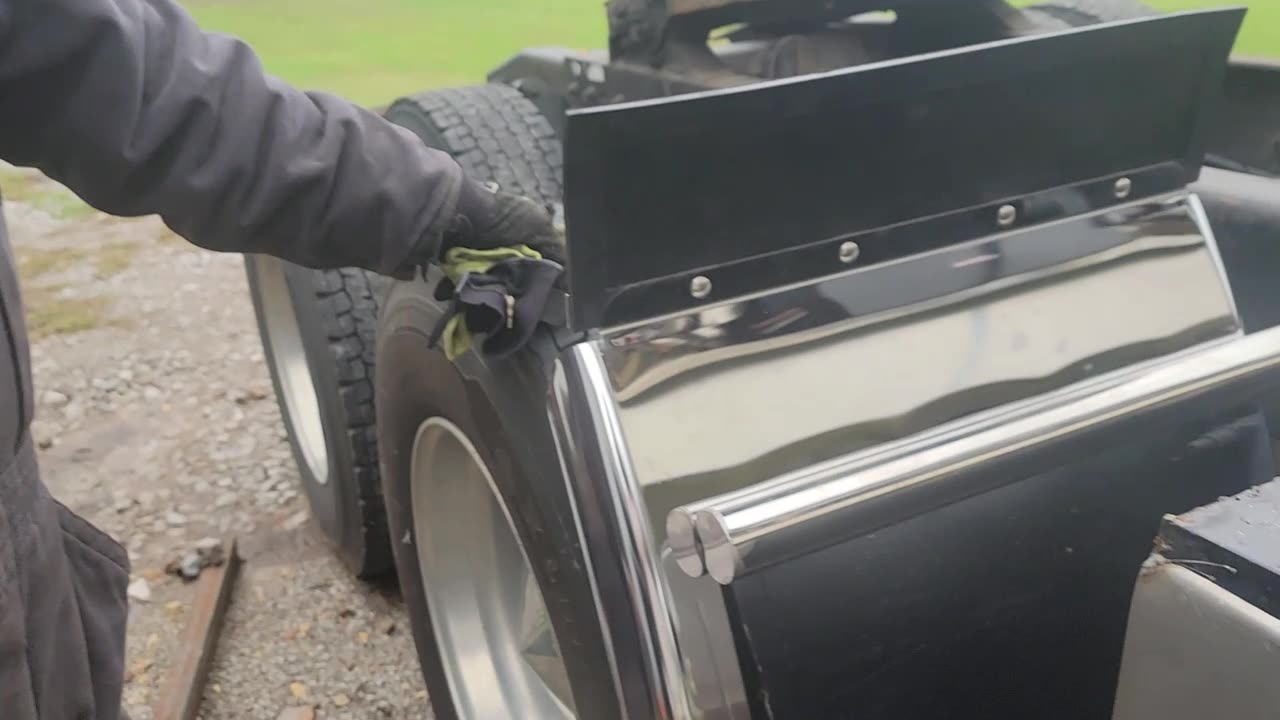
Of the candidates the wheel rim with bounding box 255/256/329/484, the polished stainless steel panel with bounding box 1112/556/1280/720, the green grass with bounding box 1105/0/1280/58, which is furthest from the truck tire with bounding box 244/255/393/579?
the green grass with bounding box 1105/0/1280/58

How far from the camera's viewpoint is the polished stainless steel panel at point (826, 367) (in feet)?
3.36

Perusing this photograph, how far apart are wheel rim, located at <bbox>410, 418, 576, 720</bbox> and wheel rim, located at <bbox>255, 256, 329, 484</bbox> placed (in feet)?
3.50

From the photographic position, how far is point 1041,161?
47.4 inches

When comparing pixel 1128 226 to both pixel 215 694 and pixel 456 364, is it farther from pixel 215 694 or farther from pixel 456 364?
pixel 215 694

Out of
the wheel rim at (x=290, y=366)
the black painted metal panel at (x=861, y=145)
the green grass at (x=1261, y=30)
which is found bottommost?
the wheel rim at (x=290, y=366)

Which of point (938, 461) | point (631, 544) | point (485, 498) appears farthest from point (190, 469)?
point (938, 461)

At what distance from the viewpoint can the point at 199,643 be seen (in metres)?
2.27

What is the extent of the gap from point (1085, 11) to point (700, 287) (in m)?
1.54

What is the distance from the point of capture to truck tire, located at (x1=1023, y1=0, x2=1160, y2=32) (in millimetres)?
2078

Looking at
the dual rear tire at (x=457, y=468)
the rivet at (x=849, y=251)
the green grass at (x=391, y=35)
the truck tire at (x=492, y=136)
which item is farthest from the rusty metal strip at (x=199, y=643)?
the green grass at (x=391, y=35)

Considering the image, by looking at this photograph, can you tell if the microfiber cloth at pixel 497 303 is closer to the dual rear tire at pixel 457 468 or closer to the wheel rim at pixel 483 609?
the dual rear tire at pixel 457 468

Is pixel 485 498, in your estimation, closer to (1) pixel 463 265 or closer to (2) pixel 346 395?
(1) pixel 463 265

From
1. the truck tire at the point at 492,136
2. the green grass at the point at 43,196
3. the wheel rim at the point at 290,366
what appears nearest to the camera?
the truck tire at the point at 492,136

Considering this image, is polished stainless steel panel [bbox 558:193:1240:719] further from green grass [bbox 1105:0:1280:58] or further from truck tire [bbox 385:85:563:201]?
green grass [bbox 1105:0:1280:58]
